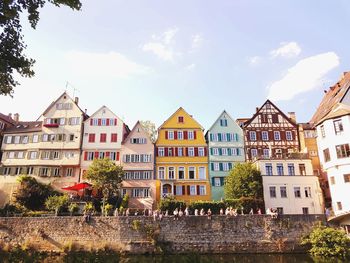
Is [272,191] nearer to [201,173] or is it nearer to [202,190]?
[202,190]

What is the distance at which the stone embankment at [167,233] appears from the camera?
Answer: 27.5 metres

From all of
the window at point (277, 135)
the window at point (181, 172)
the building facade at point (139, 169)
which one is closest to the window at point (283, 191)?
the window at point (277, 135)

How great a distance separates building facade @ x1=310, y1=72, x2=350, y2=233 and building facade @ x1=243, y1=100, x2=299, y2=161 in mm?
8336

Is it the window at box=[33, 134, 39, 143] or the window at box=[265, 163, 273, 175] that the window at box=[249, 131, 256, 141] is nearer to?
the window at box=[265, 163, 273, 175]

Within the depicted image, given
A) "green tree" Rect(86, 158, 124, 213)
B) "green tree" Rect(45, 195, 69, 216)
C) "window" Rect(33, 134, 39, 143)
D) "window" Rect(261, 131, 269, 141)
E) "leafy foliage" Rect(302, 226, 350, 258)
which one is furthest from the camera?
"window" Rect(261, 131, 269, 141)

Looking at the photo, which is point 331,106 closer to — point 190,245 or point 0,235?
point 190,245

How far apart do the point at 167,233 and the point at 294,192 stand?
1688 centimetres

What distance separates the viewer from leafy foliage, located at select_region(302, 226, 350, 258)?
24.8m

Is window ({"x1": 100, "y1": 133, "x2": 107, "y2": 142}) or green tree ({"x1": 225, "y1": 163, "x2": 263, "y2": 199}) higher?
window ({"x1": 100, "y1": 133, "x2": 107, "y2": 142})

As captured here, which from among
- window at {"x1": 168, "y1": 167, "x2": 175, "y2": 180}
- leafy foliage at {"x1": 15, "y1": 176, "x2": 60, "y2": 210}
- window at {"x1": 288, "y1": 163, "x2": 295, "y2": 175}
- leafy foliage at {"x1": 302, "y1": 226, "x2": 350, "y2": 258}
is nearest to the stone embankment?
leafy foliage at {"x1": 302, "y1": 226, "x2": 350, "y2": 258}

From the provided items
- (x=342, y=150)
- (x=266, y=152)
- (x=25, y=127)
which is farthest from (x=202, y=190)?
(x=25, y=127)

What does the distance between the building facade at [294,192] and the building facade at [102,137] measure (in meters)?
19.5

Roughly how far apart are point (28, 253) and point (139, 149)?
35.1m

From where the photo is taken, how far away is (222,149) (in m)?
41.5
